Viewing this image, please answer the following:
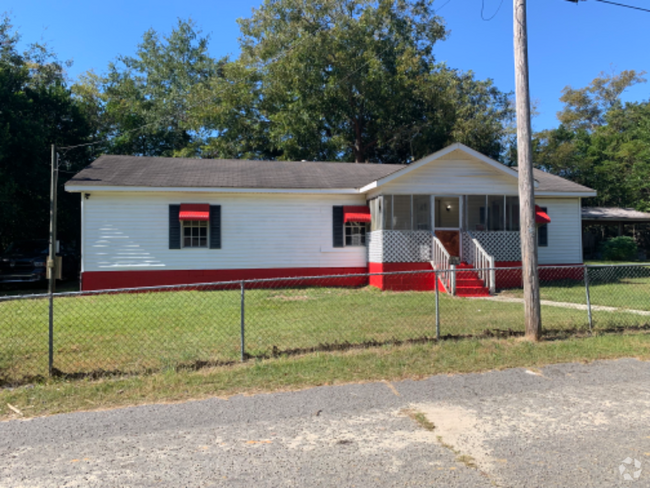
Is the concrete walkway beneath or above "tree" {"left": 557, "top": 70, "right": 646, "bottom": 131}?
beneath

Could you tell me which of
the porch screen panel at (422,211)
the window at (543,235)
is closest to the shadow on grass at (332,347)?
the porch screen panel at (422,211)

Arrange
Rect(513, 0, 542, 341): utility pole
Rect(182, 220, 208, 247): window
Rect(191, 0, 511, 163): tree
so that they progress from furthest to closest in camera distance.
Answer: Rect(191, 0, 511, 163): tree
Rect(182, 220, 208, 247): window
Rect(513, 0, 542, 341): utility pole

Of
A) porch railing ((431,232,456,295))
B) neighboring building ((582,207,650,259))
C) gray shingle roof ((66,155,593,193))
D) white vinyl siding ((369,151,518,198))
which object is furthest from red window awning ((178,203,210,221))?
neighboring building ((582,207,650,259))

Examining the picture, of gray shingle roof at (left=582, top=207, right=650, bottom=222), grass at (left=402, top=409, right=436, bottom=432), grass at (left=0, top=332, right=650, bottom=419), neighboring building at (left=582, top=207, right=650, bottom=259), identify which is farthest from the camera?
neighboring building at (left=582, top=207, right=650, bottom=259)

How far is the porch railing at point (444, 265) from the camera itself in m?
12.1

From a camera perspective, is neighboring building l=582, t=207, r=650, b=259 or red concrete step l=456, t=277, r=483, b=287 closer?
red concrete step l=456, t=277, r=483, b=287

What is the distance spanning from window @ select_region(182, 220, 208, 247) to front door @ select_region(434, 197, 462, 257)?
23.2 feet

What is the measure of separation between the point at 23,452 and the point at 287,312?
5983mm

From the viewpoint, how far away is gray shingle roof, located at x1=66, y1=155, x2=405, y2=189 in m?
13.9

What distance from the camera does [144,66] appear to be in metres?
33.8

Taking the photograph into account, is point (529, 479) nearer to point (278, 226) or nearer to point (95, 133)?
point (278, 226)

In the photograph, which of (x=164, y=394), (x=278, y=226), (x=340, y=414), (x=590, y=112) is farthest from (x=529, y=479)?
(x=590, y=112)

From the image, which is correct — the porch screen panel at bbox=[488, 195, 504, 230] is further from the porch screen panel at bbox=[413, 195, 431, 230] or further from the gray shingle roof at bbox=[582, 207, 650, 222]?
the gray shingle roof at bbox=[582, 207, 650, 222]

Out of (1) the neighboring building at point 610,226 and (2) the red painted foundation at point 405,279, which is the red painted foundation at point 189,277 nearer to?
(2) the red painted foundation at point 405,279
